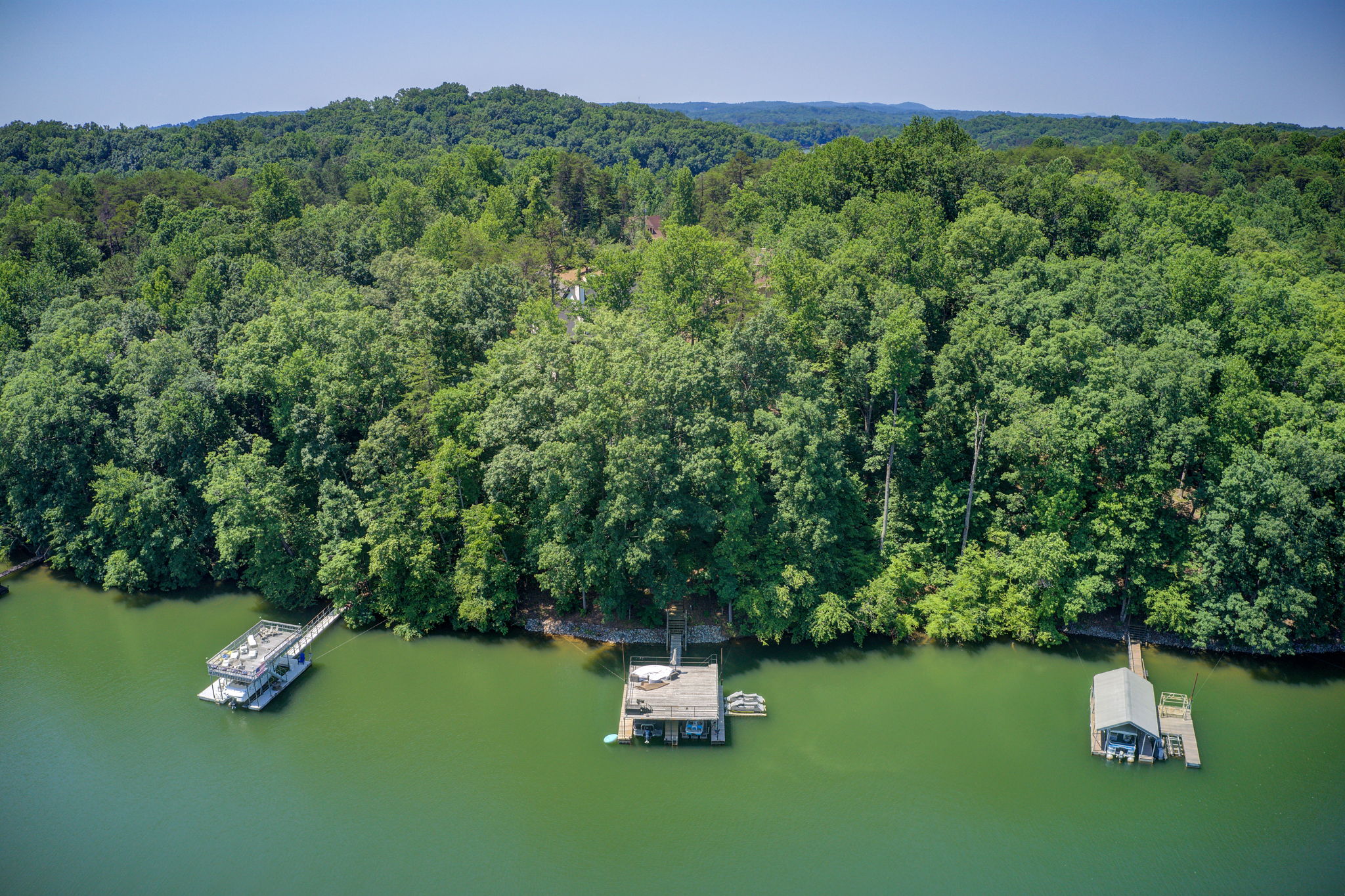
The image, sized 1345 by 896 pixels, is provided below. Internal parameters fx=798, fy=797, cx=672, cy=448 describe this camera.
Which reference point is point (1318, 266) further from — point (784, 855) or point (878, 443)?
point (784, 855)

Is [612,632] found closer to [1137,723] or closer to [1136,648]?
[1137,723]

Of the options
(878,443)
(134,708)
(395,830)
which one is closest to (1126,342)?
(878,443)

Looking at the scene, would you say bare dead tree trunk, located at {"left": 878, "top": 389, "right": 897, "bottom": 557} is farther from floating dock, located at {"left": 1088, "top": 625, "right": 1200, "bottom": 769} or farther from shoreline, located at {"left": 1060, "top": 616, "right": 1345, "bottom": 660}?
floating dock, located at {"left": 1088, "top": 625, "right": 1200, "bottom": 769}

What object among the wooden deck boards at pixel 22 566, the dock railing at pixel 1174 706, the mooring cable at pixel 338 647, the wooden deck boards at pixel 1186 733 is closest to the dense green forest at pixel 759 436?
the wooden deck boards at pixel 22 566

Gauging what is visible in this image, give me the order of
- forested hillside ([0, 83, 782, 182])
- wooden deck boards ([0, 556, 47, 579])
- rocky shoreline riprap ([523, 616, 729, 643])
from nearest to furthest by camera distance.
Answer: rocky shoreline riprap ([523, 616, 729, 643]) → wooden deck boards ([0, 556, 47, 579]) → forested hillside ([0, 83, 782, 182])

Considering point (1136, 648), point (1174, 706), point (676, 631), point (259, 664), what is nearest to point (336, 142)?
point (259, 664)

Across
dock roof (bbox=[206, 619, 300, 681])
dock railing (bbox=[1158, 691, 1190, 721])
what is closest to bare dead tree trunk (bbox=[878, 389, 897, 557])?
dock railing (bbox=[1158, 691, 1190, 721])
